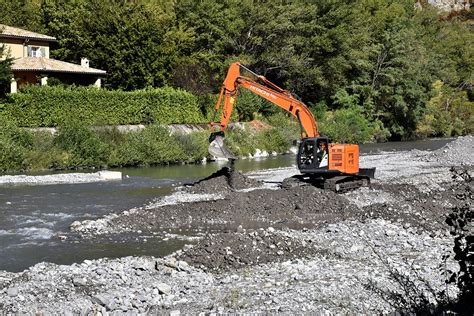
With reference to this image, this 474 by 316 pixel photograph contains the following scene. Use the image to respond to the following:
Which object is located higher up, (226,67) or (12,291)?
(226,67)

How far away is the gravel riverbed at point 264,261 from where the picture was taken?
37.6ft

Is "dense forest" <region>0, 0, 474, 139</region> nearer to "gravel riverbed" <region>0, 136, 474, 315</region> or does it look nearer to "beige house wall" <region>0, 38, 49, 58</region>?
"beige house wall" <region>0, 38, 49, 58</region>

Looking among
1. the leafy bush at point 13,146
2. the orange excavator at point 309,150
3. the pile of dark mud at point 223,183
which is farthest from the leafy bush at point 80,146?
the orange excavator at point 309,150

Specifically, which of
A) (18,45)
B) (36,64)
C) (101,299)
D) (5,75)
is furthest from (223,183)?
(18,45)

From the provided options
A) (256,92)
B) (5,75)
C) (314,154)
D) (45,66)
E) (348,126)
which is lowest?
(314,154)

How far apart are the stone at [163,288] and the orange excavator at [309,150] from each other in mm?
11992

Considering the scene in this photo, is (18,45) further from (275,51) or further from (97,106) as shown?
(275,51)

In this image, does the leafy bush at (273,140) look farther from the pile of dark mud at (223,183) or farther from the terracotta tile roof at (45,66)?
the pile of dark mud at (223,183)

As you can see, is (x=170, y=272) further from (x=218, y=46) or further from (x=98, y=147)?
(x=218, y=46)

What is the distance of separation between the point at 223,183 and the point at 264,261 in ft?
38.2

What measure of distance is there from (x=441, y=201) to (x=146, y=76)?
3284cm

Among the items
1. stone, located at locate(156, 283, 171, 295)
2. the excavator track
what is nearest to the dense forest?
the excavator track

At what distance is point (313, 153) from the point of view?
25.0 meters

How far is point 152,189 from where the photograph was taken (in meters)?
28.4
